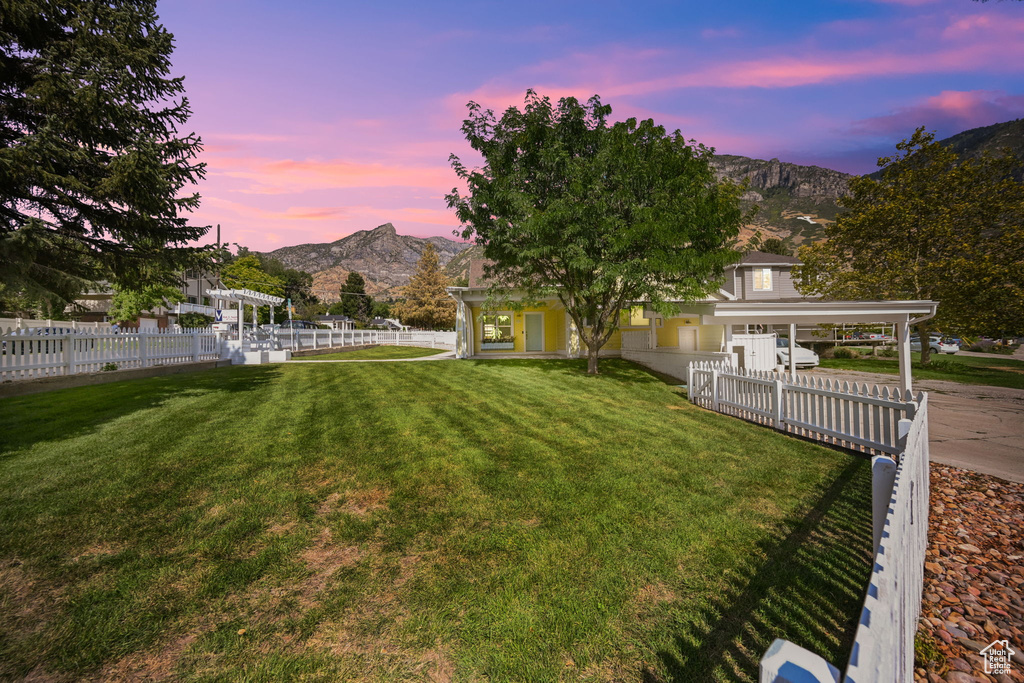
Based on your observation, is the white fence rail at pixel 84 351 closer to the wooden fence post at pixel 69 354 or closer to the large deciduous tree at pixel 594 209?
the wooden fence post at pixel 69 354

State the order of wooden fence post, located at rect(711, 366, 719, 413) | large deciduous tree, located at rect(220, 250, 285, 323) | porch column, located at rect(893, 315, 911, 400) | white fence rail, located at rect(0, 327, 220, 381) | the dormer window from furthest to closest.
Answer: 1. large deciduous tree, located at rect(220, 250, 285, 323)
2. the dormer window
3. porch column, located at rect(893, 315, 911, 400)
4. wooden fence post, located at rect(711, 366, 719, 413)
5. white fence rail, located at rect(0, 327, 220, 381)

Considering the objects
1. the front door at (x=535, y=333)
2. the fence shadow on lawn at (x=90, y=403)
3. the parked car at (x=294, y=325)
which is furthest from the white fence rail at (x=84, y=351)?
the parked car at (x=294, y=325)

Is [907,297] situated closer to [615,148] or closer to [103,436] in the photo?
[615,148]

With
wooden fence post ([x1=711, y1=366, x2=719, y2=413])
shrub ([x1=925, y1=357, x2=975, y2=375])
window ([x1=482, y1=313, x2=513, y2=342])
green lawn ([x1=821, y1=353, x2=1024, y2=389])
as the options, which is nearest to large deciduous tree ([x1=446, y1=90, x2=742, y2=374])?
wooden fence post ([x1=711, y1=366, x2=719, y2=413])

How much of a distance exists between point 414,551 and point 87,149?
41.0ft

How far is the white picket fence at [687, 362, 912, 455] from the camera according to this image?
6414mm

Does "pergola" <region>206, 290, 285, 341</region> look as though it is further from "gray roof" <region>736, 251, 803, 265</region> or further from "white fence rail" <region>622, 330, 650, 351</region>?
"gray roof" <region>736, 251, 803, 265</region>

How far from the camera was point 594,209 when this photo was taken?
1305 cm

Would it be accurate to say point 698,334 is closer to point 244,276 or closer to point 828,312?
point 828,312

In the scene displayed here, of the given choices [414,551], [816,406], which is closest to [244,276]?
[414,551]

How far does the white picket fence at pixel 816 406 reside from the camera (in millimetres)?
6414

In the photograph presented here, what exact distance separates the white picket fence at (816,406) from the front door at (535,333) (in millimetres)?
13762

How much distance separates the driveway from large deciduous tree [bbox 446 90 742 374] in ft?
20.2

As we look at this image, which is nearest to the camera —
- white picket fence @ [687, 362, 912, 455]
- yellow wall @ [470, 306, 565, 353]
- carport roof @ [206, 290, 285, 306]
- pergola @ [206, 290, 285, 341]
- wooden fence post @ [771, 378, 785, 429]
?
white picket fence @ [687, 362, 912, 455]
